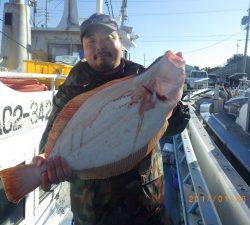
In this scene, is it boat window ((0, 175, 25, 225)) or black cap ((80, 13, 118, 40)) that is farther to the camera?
boat window ((0, 175, 25, 225))

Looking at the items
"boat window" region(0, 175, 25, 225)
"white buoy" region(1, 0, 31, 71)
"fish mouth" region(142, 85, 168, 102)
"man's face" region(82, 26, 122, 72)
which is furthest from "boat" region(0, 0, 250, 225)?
"white buoy" region(1, 0, 31, 71)

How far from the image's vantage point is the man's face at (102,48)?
234 cm

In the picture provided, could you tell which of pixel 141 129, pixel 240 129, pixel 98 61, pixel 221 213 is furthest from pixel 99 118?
pixel 240 129

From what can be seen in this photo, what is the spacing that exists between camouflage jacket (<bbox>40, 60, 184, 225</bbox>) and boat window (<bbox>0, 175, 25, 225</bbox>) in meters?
1.16

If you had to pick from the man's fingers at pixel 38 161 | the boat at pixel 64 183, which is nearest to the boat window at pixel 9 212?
the boat at pixel 64 183

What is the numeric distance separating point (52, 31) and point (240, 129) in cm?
711

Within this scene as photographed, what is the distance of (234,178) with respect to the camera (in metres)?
4.68

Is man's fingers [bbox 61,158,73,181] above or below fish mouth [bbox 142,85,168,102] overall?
below

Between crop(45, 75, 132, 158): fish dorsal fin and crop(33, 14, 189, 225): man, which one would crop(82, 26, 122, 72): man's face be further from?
crop(45, 75, 132, 158): fish dorsal fin

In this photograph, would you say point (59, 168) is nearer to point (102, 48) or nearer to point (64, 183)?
point (102, 48)

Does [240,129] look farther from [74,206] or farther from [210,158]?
[74,206]

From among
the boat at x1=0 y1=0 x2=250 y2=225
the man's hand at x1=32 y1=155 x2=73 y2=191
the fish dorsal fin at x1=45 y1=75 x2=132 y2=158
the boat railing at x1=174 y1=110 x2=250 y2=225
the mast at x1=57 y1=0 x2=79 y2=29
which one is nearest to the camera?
the man's hand at x1=32 y1=155 x2=73 y2=191

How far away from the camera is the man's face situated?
7.67 ft

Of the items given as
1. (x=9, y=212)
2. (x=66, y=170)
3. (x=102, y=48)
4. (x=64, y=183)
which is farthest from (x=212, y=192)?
(x=66, y=170)
